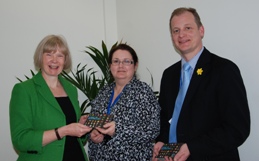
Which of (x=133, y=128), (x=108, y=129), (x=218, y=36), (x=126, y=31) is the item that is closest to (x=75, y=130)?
(x=108, y=129)

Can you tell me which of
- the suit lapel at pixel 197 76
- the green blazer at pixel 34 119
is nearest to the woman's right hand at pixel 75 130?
the green blazer at pixel 34 119

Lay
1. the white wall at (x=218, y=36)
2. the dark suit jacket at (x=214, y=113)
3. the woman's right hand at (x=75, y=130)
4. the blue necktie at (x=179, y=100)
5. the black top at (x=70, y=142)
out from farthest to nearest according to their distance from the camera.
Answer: the white wall at (x=218, y=36), the black top at (x=70, y=142), the blue necktie at (x=179, y=100), the woman's right hand at (x=75, y=130), the dark suit jacket at (x=214, y=113)

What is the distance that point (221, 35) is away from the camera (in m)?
2.82

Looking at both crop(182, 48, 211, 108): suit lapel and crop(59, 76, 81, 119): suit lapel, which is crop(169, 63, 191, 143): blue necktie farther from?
crop(59, 76, 81, 119): suit lapel

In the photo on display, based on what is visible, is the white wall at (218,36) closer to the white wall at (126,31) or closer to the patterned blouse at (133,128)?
the white wall at (126,31)

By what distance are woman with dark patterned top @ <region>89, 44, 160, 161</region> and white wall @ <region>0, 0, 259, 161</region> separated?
40.7 inches

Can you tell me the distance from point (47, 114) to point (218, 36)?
188 centimetres

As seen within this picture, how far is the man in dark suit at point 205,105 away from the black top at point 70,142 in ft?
2.14

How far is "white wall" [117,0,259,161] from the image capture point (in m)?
2.53

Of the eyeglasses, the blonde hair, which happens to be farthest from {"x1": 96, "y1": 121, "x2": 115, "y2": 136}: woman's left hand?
the blonde hair

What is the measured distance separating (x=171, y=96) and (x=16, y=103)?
1.21 meters

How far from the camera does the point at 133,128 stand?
83.5 inches

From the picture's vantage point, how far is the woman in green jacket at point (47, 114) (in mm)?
1995
